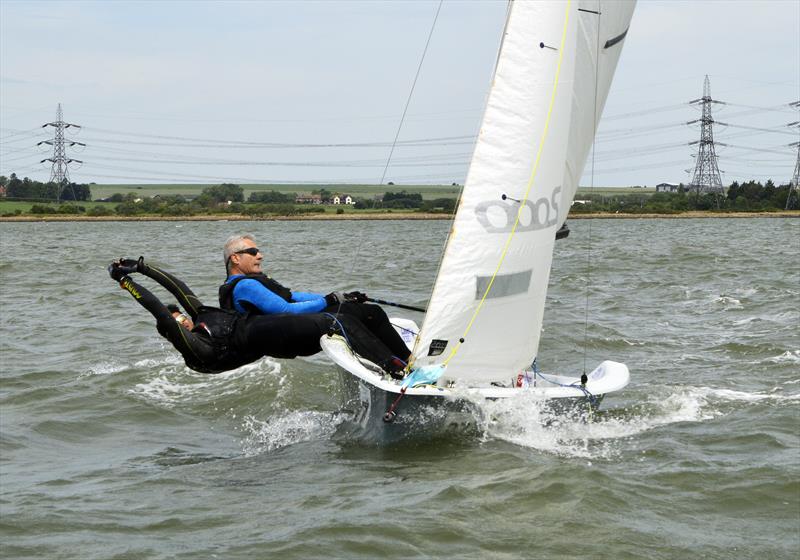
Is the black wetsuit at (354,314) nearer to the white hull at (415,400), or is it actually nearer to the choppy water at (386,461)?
the white hull at (415,400)

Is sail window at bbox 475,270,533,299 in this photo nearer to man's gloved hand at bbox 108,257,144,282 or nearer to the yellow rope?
the yellow rope

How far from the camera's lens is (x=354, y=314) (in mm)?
7355

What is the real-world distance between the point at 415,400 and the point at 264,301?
1.30 m

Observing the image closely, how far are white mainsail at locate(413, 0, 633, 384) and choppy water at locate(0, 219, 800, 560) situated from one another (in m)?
0.58

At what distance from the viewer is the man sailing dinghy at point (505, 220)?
6.75 m

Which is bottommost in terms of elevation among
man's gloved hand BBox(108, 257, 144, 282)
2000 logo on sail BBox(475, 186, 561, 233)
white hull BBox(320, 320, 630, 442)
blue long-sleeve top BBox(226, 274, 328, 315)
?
white hull BBox(320, 320, 630, 442)

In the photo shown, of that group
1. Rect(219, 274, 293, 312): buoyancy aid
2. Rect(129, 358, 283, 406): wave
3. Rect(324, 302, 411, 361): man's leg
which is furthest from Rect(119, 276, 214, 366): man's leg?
Rect(129, 358, 283, 406): wave

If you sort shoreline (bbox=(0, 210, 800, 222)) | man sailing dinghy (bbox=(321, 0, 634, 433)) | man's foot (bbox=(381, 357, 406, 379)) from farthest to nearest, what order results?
shoreline (bbox=(0, 210, 800, 222)) → man's foot (bbox=(381, 357, 406, 379)) → man sailing dinghy (bbox=(321, 0, 634, 433))

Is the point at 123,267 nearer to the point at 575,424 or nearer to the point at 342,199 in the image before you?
the point at 575,424

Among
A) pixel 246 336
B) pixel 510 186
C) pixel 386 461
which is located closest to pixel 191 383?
pixel 246 336

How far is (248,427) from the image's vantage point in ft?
27.5

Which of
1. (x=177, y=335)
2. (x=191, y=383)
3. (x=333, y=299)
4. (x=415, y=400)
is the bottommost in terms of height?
(x=191, y=383)

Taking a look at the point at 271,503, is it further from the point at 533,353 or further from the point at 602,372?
the point at 602,372

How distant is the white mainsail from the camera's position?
267 inches
